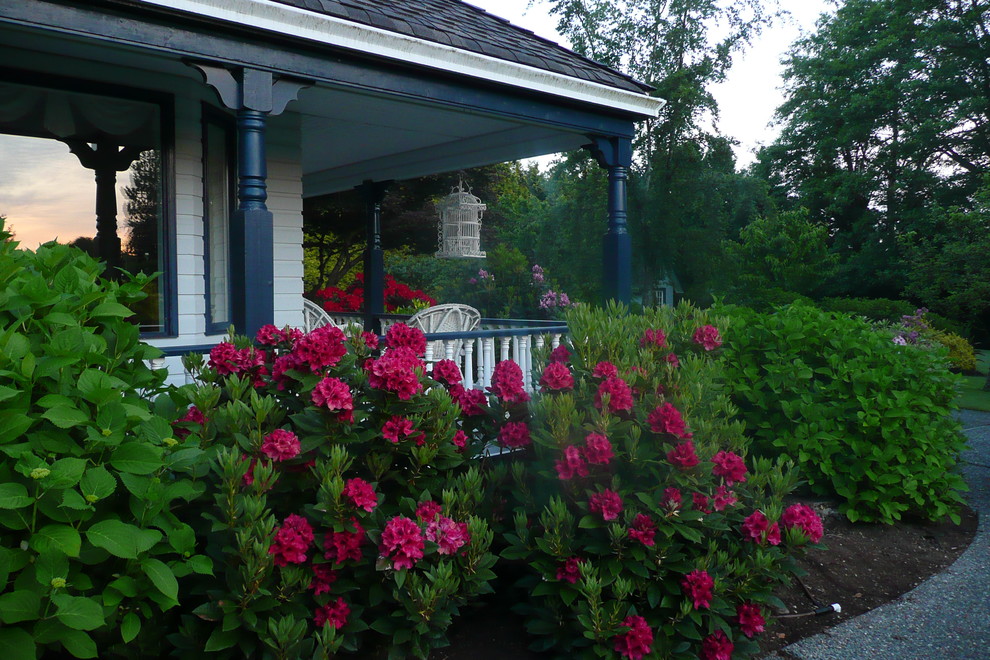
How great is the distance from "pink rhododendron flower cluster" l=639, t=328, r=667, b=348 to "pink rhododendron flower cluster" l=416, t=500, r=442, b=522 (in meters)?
1.26

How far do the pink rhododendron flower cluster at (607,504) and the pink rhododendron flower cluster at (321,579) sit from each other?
38.3 inches

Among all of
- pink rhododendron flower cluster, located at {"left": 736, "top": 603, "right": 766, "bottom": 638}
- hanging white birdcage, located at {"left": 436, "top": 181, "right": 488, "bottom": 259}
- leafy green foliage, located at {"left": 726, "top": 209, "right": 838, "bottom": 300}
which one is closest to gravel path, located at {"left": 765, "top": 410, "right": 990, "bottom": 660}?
pink rhododendron flower cluster, located at {"left": 736, "top": 603, "right": 766, "bottom": 638}

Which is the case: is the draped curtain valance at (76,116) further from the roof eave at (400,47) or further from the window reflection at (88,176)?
the roof eave at (400,47)

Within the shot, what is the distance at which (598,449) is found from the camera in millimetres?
2771

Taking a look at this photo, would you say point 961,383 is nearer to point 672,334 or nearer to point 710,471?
point 672,334

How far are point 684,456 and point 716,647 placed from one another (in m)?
0.77

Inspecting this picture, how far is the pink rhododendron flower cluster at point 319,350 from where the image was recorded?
273cm

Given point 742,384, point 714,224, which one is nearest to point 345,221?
point 714,224

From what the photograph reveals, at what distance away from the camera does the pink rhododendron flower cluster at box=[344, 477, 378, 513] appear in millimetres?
2535

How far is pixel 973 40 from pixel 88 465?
85.8 feet

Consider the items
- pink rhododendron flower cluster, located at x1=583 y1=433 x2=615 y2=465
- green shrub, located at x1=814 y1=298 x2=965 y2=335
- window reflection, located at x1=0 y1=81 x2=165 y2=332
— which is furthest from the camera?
green shrub, located at x1=814 y1=298 x2=965 y2=335

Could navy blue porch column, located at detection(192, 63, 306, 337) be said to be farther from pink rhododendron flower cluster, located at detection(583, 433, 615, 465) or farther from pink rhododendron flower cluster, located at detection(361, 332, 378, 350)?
pink rhododendron flower cluster, located at detection(583, 433, 615, 465)

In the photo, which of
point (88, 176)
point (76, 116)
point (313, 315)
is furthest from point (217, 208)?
point (313, 315)

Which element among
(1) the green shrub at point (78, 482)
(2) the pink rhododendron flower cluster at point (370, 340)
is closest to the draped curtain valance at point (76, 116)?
(1) the green shrub at point (78, 482)
